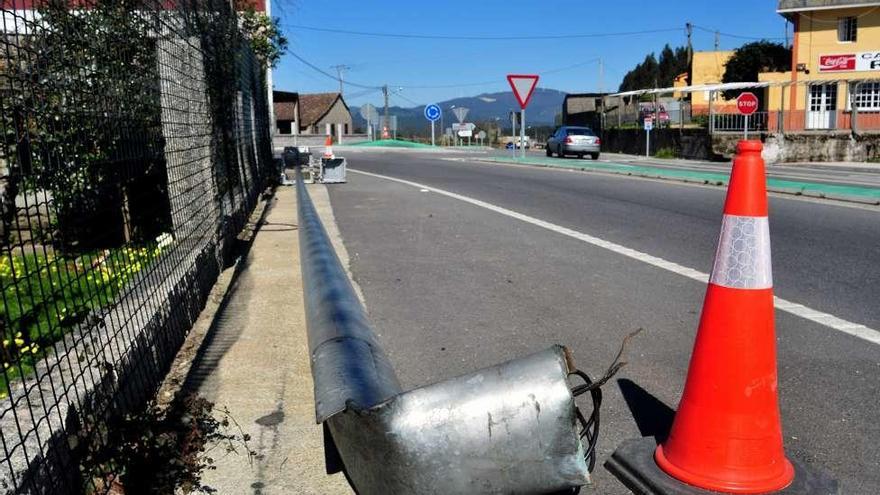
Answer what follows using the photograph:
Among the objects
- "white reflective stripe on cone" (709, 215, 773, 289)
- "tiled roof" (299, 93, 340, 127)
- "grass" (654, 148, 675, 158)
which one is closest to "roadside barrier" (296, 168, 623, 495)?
"white reflective stripe on cone" (709, 215, 773, 289)

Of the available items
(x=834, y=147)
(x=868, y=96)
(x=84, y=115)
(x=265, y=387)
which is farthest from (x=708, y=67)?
(x=84, y=115)

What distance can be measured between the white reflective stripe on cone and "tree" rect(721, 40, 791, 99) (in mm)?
47399

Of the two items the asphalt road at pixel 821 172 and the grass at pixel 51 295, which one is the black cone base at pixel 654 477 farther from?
the asphalt road at pixel 821 172

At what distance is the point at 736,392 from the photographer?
2840 millimetres

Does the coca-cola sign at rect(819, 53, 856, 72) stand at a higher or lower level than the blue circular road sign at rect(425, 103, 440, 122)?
higher

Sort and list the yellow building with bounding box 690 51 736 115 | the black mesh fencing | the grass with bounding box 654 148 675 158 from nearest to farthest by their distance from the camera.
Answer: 1. the black mesh fencing
2. the grass with bounding box 654 148 675 158
3. the yellow building with bounding box 690 51 736 115

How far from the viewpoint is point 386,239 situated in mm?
9000

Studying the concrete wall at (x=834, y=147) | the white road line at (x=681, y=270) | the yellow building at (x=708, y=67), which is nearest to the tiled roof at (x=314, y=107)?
the yellow building at (x=708, y=67)

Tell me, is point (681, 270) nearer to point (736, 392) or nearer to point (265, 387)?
point (736, 392)

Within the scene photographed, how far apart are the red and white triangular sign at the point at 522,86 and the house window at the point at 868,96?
20.0 metres

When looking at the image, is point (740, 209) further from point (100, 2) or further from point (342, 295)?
point (100, 2)

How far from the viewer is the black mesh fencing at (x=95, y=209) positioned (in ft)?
8.34

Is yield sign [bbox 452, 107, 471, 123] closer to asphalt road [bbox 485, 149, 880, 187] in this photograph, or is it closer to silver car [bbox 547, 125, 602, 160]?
silver car [bbox 547, 125, 602, 160]

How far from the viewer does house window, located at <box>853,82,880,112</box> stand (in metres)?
36.7
